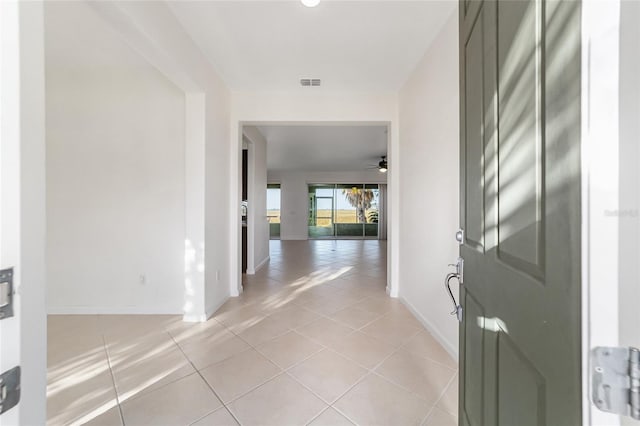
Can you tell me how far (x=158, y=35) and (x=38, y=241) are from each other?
1.94 meters

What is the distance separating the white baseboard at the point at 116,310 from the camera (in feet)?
9.18

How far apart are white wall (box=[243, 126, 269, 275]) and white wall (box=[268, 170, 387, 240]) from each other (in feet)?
13.8

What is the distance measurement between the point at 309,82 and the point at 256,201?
104 inches

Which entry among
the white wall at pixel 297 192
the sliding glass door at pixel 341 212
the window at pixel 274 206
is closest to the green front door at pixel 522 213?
the white wall at pixel 297 192

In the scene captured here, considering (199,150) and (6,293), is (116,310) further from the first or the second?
(6,293)

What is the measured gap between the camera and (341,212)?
10305 mm

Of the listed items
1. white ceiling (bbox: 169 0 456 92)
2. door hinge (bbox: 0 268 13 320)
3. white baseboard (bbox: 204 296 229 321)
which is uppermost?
white ceiling (bbox: 169 0 456 92)

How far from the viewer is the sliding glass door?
10133 mm

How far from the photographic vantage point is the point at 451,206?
82.7 inches

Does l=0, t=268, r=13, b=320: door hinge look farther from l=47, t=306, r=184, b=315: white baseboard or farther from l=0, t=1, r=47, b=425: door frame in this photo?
l=47, t=306, r=184, b=315: white baseboard

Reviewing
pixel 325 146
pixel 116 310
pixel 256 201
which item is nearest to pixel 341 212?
pixel 325 146

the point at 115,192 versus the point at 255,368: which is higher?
the point at 115,192

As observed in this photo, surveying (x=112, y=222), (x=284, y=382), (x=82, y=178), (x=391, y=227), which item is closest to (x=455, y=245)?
(x=391, y=227)

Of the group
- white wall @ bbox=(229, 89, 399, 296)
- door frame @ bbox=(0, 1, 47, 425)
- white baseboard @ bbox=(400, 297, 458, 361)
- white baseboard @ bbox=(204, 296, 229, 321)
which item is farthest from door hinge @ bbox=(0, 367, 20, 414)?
white wall @ bbox=(229, 89, 399, 296)
